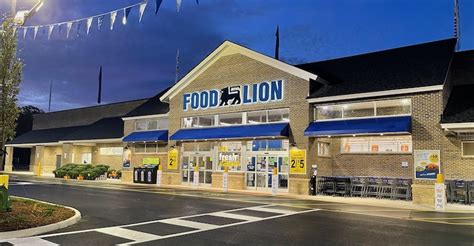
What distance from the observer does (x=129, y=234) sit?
10.0m

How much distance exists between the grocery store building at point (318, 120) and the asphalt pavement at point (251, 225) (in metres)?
5.02

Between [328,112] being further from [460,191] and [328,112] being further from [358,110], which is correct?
[460,191]

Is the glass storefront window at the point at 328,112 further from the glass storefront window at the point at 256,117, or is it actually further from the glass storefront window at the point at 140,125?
the glass storefront window at the point at 140,125

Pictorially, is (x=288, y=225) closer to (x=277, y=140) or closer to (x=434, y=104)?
(x=434, y=104)

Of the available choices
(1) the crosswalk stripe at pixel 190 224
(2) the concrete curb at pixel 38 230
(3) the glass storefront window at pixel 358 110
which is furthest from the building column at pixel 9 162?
(1) the crosswalk stripe at pixel 190 224

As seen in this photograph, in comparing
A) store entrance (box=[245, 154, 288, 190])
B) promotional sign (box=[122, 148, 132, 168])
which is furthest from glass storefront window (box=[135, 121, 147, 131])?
store entrance (box=[245, 154, 288, 190])

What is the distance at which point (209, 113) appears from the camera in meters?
27.3

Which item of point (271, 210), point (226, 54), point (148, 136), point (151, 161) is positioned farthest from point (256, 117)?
point (271, 210)

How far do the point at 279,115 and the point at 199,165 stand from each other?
7148mm

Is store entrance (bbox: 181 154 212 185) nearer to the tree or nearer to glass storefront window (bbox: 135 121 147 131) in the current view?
glass storefront window (bbox: 135 121 147 131)

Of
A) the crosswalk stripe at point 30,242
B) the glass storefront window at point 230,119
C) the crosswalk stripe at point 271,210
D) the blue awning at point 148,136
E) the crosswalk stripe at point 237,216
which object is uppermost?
the glass storefront window at point 230,119

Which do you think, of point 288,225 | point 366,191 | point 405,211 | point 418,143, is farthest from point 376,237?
point 366,191

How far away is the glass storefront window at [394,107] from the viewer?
65.3 ft

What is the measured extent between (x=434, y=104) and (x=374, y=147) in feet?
18.4
